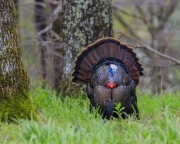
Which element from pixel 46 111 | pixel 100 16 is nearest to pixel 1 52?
pixel 46 111

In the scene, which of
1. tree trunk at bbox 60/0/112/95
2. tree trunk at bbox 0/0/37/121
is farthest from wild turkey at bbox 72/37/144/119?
tree trunk at bbox 0/0/37/121

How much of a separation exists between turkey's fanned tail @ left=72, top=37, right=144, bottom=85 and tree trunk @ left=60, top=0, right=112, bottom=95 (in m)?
0.77

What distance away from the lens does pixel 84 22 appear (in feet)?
22.3

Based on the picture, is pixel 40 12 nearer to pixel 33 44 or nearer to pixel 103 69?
pixel 33 44

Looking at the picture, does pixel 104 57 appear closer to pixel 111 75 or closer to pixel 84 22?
pixel 111 75

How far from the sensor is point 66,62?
276 inches

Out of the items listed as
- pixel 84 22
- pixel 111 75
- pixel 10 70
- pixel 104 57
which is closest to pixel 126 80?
pixel 111 75

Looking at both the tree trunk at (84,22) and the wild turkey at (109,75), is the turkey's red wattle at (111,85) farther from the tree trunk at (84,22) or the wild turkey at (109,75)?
the tree trunk at (84,22)

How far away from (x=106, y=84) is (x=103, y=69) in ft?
1.19

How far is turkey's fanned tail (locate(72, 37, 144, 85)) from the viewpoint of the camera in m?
6.06

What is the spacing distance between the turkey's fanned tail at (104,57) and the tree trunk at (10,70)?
1187mm

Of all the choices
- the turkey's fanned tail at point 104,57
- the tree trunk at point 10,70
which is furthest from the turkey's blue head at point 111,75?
the tree trunk at point 10,70

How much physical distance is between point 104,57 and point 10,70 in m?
1.54

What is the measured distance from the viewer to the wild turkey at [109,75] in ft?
17.7
